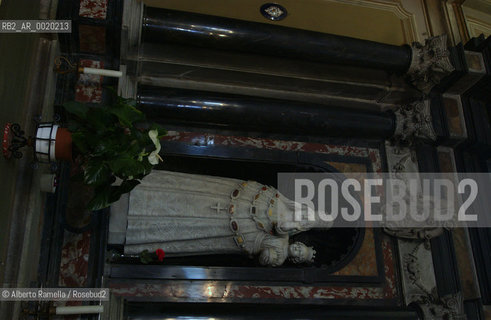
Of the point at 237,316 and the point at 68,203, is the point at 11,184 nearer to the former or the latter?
the point at 68,203

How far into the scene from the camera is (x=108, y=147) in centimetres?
281

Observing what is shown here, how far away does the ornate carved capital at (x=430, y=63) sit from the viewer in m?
4.66

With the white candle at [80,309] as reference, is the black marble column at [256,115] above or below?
above

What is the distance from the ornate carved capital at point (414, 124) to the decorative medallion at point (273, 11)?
162 centimetres

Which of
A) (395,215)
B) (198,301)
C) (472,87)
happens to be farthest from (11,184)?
(472,87)

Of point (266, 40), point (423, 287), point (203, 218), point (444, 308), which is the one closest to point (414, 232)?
point (423, 287)

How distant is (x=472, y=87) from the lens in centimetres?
511

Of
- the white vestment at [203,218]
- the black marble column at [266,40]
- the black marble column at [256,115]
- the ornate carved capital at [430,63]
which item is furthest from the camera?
the ornate carved capital at [430,63]

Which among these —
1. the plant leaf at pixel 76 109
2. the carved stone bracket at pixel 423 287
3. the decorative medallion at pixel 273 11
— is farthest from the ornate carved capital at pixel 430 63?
the plant leaf at pixel 76 109

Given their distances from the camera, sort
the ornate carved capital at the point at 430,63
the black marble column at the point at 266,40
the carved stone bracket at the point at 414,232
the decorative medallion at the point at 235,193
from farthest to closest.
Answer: the ornate carved capital at the point at 430,63
the carved stone bracket at the point at 414,232
the black marble column at the point at 266,40
the decorative medallion at the point at 235,193

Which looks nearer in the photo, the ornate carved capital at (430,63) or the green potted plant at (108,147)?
the green potted plant at (108,147)

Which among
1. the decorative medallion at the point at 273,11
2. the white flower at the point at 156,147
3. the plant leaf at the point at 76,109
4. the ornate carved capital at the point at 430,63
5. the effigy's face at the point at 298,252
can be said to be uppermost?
the decorative medallion at the point at 273,11

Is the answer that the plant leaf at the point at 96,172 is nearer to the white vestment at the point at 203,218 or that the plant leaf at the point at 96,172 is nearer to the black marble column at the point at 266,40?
the white vestment at the point at 203,218

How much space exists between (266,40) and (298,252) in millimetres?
1932
